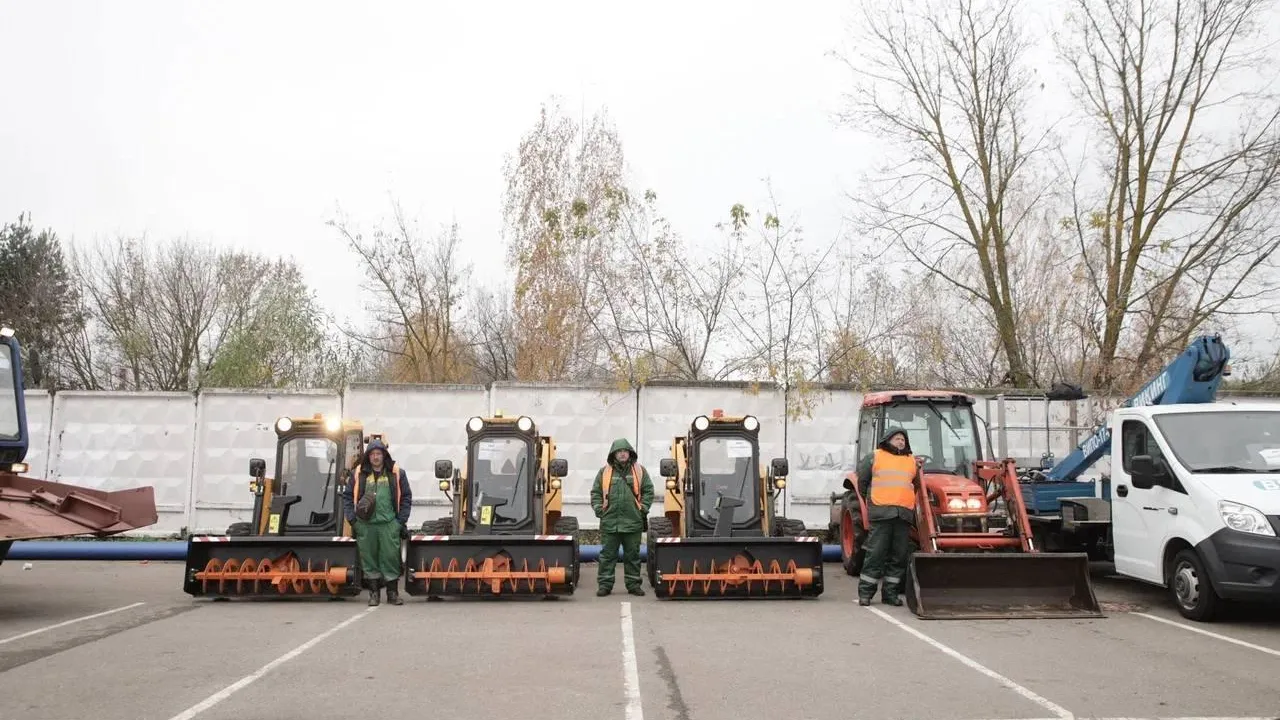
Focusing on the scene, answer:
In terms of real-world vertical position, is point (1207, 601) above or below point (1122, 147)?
below

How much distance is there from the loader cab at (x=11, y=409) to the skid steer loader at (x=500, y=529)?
14.9 feet

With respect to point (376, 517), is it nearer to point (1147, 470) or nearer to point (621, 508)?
point (621, 508)

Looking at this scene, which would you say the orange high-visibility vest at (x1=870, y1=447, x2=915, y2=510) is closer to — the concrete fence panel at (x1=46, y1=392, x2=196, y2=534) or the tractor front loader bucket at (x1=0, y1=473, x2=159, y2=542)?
the tractor front loader bucket at (x1=0, y1=473, x2=159, y2=542)

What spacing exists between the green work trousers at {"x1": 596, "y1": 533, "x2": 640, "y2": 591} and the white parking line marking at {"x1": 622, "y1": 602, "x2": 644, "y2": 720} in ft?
5.57

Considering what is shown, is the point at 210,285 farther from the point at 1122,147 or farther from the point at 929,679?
the point at 929,679

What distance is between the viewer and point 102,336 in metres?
33.9

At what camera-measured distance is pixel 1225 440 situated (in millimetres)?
10336

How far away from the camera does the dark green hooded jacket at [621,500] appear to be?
12.0 meters

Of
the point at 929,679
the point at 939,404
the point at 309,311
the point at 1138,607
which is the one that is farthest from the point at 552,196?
the point at 929,679

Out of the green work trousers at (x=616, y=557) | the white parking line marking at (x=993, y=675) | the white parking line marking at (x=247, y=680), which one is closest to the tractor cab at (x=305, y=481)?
the white parking line marking at (x=247, y=680)

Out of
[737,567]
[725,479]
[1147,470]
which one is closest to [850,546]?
[725,479]

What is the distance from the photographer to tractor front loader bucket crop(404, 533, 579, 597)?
11.4 m

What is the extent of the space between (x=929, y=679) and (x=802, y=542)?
4.15m

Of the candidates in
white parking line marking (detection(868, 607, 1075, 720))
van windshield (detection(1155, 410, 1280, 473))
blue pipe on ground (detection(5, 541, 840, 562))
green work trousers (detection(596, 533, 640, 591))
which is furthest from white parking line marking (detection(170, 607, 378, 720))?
van windshield (detection(1155, 410, 1280, 473))
